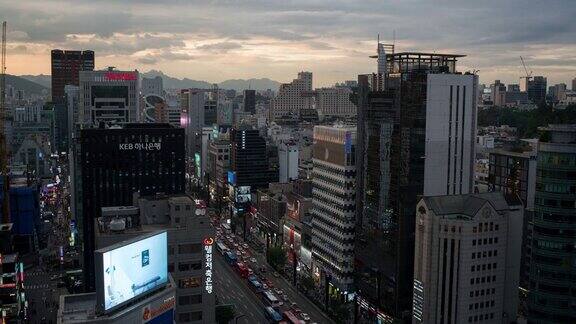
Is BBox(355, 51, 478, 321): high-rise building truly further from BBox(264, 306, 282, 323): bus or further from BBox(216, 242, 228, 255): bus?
BBox(216, 242, 228, 255): bus

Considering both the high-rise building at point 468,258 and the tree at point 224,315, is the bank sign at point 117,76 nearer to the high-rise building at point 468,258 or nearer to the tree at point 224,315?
the tree at point 224,315

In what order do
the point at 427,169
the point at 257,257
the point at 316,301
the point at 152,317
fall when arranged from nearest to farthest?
the point at 152,317 < the point at 427,169 < the point at 316,301 < the point at 257,257

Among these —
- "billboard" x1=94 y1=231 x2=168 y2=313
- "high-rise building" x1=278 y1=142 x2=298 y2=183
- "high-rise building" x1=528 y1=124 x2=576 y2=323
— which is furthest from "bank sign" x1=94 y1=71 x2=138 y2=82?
"high-rise building" x1=528 y1=124 x2=576 y2=323

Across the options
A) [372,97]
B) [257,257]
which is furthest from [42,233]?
Result: [372,97]

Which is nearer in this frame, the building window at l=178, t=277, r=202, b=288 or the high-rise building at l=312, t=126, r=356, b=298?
the building window at l=178, t=277, r=202, b=288

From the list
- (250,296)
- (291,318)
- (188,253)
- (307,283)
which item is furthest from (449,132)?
(250,296)

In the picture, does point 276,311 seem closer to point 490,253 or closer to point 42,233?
point 490,253

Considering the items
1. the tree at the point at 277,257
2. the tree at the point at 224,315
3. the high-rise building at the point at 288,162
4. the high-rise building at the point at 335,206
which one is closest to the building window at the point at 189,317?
the tree at the point at 224,315
